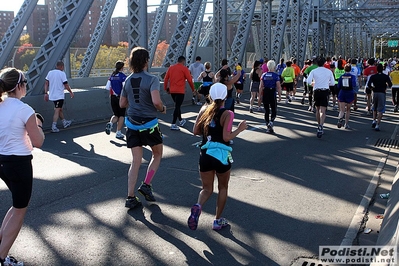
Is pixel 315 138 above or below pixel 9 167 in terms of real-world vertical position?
below

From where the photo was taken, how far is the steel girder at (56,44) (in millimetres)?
13547

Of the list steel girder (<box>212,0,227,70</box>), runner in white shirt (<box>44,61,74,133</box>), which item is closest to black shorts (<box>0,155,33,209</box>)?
runner in white shirt (<box>44,61,74,133</box>)

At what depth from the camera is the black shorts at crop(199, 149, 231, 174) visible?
208 inches

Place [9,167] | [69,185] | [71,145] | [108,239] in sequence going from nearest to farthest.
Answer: [9,167] → [108,239] → [69,185] → [71,145]

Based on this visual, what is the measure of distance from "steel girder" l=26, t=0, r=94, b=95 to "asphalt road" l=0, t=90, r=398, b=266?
2.75m

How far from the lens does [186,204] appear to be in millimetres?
6566

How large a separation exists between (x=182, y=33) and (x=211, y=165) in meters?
16.4

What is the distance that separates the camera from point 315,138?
479 inches

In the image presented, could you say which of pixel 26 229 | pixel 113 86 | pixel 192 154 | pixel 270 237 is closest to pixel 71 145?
pixel 113 86

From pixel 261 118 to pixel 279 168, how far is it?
725cm

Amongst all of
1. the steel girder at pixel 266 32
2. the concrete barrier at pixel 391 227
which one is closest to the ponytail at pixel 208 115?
the concrete barrier at pixel 391 227

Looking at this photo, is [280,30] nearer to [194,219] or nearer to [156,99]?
[156,99]

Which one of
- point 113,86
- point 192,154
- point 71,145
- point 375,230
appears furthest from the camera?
point 113,86

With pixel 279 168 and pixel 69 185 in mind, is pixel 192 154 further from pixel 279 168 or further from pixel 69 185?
pixel 69 185
